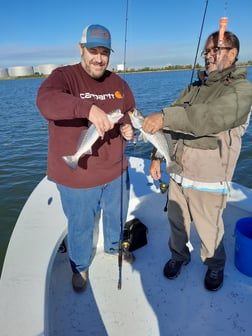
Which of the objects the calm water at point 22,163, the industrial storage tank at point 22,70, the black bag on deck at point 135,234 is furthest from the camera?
the industrial storage tank at point 22,70

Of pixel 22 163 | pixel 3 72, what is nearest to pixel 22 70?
pixel 3 72

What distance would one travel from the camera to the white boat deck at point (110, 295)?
2.34 m

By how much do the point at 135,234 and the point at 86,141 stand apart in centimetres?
186

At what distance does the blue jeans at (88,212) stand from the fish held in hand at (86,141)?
1.14 ft

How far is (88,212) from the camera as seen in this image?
2980 millimetres

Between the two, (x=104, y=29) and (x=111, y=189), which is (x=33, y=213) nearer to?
(x=111, y=189)

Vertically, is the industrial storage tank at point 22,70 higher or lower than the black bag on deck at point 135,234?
lower

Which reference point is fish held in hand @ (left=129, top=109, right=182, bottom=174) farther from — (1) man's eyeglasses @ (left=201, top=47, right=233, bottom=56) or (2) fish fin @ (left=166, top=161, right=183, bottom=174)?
(1) man's eyeglasses @ (left=201, top=47, right=233, bottom=56)

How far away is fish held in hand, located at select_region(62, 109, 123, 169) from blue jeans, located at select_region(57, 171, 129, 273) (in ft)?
1.14

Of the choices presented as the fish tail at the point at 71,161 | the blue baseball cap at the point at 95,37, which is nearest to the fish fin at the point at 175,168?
the fish tail at the point at 71,161

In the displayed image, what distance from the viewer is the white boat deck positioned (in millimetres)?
2336

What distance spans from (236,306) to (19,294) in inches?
87.0

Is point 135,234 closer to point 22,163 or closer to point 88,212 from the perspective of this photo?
point 88,212

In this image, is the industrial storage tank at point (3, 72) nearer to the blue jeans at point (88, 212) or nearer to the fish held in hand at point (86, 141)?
the blue jeans at point (88, 212)
